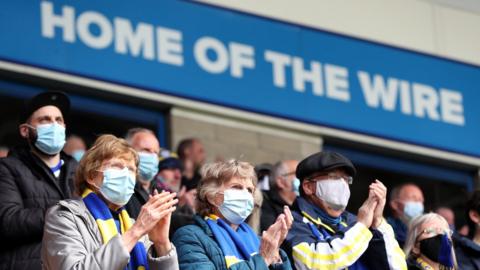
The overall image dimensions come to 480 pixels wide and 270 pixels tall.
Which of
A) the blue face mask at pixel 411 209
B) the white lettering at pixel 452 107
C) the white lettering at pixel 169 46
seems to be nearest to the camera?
the blue face mask at pixel 411 209

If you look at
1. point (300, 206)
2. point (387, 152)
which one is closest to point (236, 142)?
point (387, 152)

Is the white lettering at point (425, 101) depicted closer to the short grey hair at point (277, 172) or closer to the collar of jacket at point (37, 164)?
the short grey hair at point (277, 172)

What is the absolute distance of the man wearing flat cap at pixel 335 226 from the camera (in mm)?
8688

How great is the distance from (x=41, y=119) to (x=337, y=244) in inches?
91.7

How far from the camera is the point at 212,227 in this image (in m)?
8.35

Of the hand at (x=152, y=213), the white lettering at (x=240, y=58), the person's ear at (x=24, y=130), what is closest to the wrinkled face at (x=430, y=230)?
the hand at (x=152, y=213)

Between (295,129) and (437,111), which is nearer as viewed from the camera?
(295,129)

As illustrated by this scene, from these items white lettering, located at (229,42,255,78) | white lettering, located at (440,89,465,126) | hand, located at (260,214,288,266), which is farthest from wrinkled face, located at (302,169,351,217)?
white lettering, located at (440,89,465,126)

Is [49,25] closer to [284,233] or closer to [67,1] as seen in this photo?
[67,1]

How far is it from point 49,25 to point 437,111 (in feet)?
16.1

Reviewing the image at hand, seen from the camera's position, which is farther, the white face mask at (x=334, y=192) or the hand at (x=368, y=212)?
the white face mask at (x=334, y=192)

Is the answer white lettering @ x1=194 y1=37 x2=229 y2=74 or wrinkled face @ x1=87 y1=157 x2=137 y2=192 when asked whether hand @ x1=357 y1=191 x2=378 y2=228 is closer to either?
wrinkled face @ x1=87 y1=157 x2=137 y2=192

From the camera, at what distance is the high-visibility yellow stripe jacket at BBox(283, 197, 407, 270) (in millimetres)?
8672

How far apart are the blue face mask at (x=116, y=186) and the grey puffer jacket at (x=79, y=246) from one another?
0.57 ft
